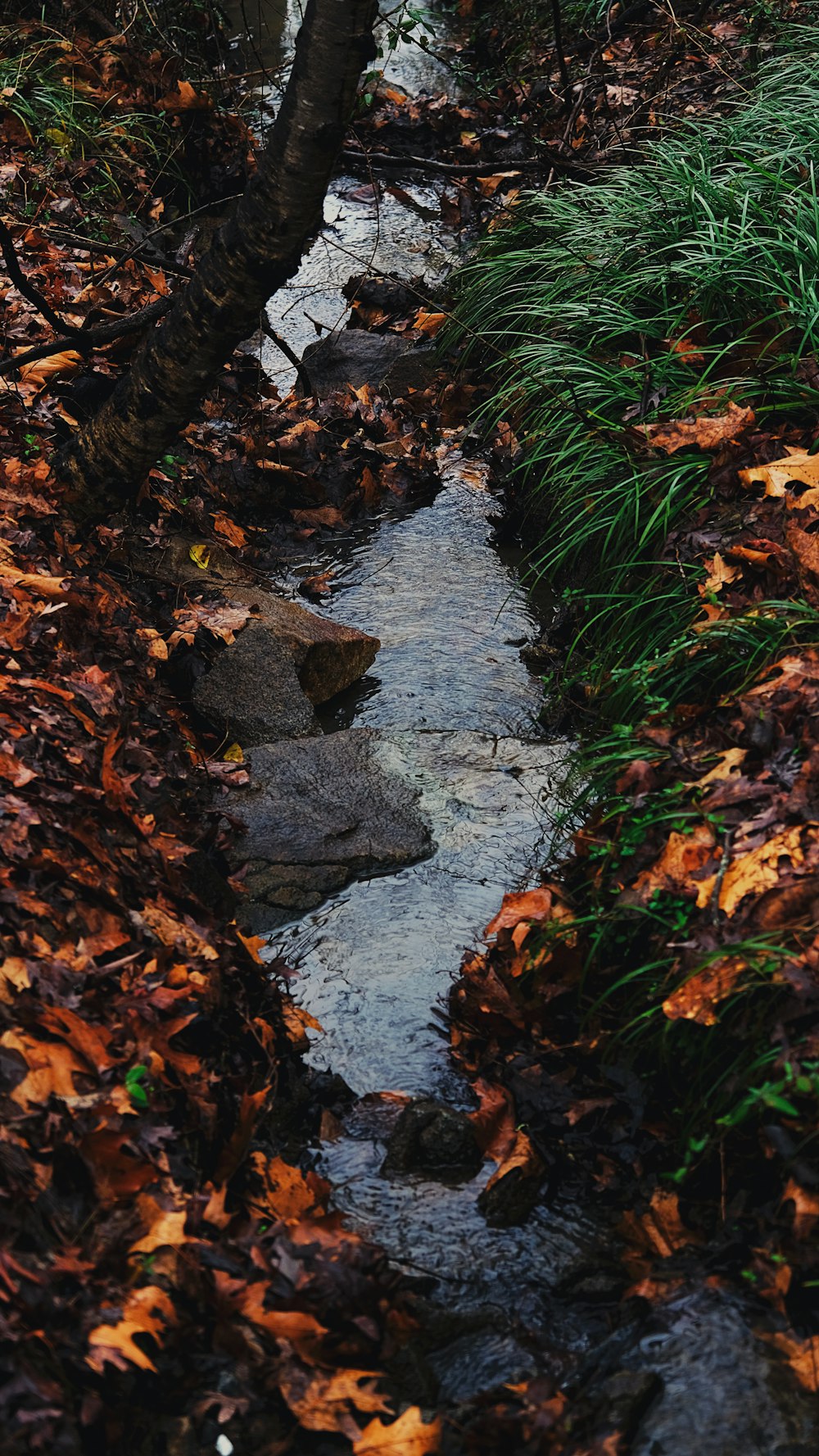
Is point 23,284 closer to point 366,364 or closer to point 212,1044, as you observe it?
point 212,1044

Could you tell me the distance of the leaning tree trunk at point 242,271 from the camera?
297cm

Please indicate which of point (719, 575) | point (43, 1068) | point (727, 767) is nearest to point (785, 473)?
point (719, 575)

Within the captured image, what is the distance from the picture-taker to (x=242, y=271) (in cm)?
333

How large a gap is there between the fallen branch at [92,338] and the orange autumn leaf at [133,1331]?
2.97m

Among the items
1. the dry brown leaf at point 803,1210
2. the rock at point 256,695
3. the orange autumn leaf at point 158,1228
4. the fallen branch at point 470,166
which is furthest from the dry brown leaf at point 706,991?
the fallen branch at point 470,166

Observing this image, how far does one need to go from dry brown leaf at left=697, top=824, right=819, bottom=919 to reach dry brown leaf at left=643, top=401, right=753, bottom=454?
69.0 inches

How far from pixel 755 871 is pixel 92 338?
112 inches

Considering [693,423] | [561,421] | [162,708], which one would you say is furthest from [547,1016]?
[561,421]

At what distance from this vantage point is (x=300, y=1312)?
1.92 m

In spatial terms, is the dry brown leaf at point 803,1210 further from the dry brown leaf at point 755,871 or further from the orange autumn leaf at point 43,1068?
the orange autumn leaf at point 43,1068

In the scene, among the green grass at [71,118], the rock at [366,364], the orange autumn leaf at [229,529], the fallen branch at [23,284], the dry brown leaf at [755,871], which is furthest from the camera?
the green grass at [71,118]

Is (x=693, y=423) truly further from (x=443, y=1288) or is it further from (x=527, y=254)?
(x=443, y=1288)

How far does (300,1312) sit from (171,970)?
0.75m

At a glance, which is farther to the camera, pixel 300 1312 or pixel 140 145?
pixel 140 145
